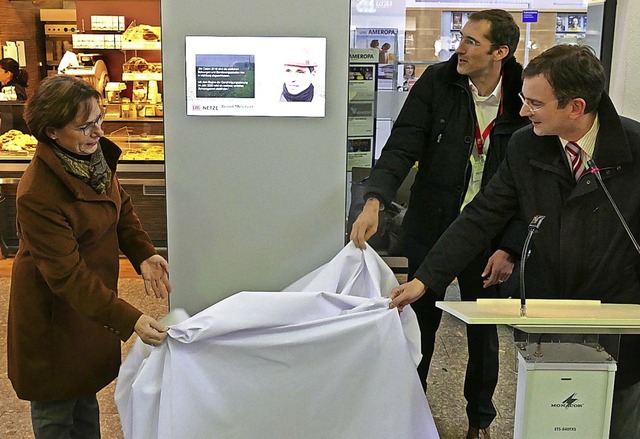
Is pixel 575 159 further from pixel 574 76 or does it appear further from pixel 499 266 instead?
pixel 499 266

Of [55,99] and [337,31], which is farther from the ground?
[337,31]

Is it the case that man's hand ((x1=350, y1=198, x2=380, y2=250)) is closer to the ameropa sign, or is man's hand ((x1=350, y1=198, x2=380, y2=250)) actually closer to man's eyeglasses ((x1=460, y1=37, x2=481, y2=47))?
man's eyeglasses ((x1=460, y1=37, x2=481, y2=47))

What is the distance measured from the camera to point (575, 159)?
201cm

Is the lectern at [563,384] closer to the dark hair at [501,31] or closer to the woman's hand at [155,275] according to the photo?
the woman's hand at [155,275]

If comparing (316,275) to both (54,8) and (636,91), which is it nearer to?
(636,91)

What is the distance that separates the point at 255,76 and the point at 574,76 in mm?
1164

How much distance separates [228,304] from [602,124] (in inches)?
47.4

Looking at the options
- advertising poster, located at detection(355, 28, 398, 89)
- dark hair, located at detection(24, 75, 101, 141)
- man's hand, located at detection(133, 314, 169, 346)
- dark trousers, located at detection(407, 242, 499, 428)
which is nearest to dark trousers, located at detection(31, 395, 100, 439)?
man's hand, located at detection(133, 314, 169, 346)

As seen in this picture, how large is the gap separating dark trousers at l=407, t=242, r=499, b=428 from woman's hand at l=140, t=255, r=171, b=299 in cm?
104

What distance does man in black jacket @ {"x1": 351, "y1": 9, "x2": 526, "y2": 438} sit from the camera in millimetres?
2660

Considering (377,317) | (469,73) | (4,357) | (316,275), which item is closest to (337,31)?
(469,73)

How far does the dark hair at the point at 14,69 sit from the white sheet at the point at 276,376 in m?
4.97

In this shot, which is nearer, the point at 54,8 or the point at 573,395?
the point at 573,395

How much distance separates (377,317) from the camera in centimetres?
220
